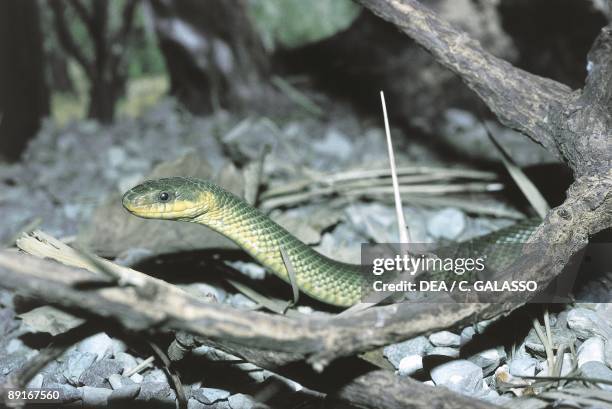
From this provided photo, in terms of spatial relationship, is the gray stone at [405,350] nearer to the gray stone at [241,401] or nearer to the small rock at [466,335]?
the small rock at [466,335]

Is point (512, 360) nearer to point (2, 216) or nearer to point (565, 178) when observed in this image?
point (565, 178)

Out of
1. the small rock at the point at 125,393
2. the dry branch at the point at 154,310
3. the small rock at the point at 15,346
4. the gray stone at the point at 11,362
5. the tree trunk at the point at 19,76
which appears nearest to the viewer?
the dry branch at the point at 154,310

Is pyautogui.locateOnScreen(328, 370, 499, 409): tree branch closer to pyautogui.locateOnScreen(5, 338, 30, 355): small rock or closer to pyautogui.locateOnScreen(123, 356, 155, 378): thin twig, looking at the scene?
pyautogui.locateOnScreen(123, 356, 155, 378): thin twig

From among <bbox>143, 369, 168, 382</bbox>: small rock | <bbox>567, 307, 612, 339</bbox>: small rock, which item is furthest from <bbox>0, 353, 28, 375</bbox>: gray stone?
<bbox>567, 307, 612, 339</bbox>: small rock

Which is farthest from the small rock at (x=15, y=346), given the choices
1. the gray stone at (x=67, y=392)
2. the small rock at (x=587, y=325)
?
the small rock at (x=587, y=325)

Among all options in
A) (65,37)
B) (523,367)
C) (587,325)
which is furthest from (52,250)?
(65,37)
